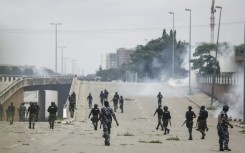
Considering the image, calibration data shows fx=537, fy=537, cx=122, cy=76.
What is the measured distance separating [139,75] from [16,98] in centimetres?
8225

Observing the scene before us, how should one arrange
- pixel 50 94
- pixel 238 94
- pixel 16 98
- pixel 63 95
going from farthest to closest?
pixel 50 94, pixel 63 95, pixel 16 98, pixel 238 94

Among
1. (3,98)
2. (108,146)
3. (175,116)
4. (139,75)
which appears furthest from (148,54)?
(108,146)

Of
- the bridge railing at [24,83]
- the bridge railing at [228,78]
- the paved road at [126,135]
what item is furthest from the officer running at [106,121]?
the bridge railing at [24,83]

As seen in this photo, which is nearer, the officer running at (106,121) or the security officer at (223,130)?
the security officer at (223,130)

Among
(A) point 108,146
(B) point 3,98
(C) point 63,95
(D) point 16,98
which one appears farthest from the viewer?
(C) point 63,95

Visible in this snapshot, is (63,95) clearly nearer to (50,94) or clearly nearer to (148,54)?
(148,54)

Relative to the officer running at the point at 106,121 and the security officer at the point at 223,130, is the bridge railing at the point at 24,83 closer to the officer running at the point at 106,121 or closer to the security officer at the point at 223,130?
the officer running at the point at 106,121

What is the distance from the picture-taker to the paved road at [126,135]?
64.1ft

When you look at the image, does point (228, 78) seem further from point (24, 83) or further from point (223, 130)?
point (24, 83)

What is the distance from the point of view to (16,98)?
72.3m

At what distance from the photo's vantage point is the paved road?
19.5 meters

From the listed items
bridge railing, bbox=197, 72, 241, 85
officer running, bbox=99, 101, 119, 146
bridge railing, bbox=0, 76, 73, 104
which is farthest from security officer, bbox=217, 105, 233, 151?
bridge railing, bbox=0, 76, 73, 104

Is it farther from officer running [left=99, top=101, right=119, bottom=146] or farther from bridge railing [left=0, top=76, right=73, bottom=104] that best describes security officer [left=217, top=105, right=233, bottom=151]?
bridge railing [left=0, top=76, right=73, bottom=104]

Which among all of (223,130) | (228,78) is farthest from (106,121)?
(228,78)
